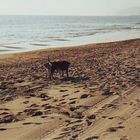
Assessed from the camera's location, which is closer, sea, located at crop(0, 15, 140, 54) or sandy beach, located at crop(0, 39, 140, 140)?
sandy beach, located at crop(0, 39, 140, 140)

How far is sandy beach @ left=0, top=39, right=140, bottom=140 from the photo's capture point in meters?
6.51

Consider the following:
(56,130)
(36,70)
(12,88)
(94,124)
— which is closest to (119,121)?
(94,124)

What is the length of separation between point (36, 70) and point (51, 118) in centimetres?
799

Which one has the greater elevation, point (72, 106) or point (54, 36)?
point (72, 106)

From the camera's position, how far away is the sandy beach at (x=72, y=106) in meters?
6.51

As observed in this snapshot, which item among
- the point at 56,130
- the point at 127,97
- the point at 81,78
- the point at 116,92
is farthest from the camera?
the point at 81,78

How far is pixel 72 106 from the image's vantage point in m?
8.53

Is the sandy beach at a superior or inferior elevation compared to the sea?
superior

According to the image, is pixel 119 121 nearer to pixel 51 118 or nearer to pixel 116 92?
pixel 51 118

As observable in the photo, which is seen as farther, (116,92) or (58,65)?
(58,65)

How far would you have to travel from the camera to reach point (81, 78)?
41.4ft

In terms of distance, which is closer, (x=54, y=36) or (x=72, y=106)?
(x=72, y=106)

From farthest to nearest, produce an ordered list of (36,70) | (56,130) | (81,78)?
(36,70), (81,78), (56,130)

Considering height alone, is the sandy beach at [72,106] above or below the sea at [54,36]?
above
